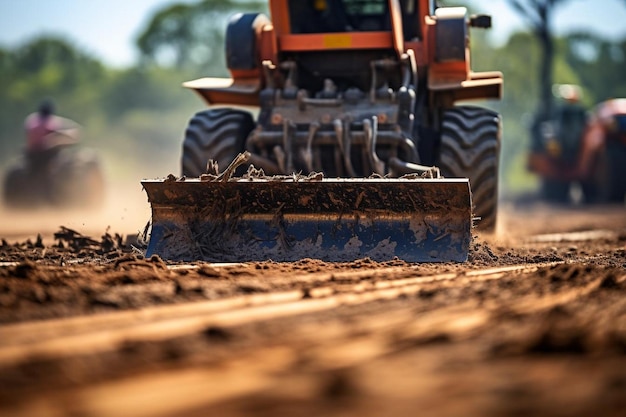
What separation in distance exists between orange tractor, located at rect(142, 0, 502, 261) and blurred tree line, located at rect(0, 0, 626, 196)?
3417 centimetres

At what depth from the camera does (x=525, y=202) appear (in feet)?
92.9

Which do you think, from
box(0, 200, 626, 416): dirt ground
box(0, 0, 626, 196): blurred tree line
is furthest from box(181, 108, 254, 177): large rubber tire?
box(0, 0, 626, 196): blurred tree line

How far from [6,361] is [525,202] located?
25.5 m

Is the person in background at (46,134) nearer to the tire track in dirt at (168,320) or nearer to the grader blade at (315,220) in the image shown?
the grader blade at (315,220)

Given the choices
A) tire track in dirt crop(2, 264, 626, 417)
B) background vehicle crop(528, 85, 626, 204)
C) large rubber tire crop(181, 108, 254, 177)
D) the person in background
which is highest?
large rubber tire crop(181, 108, 254, 177)

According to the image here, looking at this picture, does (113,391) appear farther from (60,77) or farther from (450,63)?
(60,77)

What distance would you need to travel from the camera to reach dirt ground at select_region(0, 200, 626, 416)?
3139 millimetres

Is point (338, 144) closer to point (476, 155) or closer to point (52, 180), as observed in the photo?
point (476, 155)

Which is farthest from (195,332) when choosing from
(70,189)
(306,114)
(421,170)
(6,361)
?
(70,189)

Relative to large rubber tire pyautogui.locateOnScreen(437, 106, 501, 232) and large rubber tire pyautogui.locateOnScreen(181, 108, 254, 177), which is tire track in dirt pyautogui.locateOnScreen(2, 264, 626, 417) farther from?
large rubber tire pyautogui.locateOnScreen(181, 108, 254, 177)

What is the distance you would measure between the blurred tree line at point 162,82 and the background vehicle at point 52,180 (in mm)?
22418

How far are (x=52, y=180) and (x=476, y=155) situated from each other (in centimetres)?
1316

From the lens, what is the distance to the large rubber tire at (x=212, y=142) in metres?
9.61

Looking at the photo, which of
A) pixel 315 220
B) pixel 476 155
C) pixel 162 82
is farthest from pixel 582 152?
pixel 162 82
